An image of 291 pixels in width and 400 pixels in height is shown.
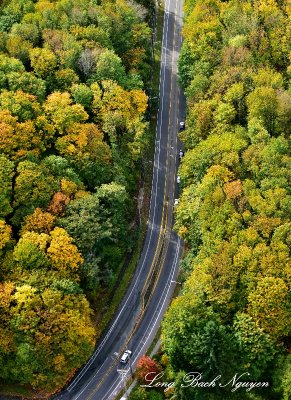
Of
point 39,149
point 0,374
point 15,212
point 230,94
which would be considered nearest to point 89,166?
point 39,149

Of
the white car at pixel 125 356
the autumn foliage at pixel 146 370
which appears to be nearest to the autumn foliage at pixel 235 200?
the autumn foliage at pixel 146 370

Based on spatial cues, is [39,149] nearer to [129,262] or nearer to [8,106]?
[8,106]

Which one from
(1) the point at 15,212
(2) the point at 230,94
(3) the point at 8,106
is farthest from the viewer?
(2) the point at 230,94

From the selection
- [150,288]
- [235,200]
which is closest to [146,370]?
[150,288]

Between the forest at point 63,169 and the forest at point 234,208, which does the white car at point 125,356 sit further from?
the forest at point 63,169

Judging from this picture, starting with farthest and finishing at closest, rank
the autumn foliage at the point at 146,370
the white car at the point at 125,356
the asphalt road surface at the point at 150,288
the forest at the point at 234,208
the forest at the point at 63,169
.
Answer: the white car at the point at 125,356, the asphalt road surface at the point at 150,288, the autumn foliage at the point at 146,370, the forest at the point at 63,169, the forest at the point at 234,208

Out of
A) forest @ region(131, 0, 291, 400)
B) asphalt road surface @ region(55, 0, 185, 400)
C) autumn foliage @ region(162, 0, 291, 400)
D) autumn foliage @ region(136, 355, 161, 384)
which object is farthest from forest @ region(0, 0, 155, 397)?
autumn foliage @ region(162, 0, 291, 400)
